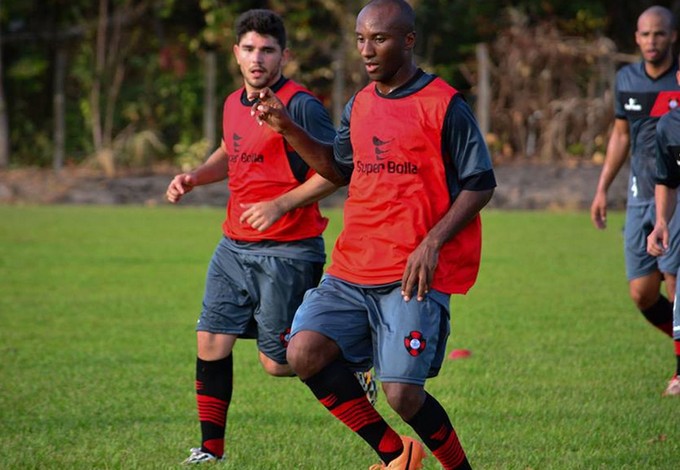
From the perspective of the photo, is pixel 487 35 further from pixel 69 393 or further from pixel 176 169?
pixel 69 393

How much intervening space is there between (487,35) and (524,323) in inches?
739

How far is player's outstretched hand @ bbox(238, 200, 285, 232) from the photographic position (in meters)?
5.59

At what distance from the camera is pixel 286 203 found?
569cm

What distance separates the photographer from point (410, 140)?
16.2ft

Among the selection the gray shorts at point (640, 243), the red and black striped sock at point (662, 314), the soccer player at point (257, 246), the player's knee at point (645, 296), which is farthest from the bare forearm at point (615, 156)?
the soccer player at point (257, 246)

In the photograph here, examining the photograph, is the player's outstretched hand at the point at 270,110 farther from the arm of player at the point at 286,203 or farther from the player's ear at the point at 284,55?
the player's ear at the point at 284,55

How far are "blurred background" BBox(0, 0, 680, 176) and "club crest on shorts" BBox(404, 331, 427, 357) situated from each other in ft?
66.3

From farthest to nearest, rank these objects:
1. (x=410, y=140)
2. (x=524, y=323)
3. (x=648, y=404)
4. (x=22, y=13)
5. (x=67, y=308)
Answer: (x=22, y=13) < (x=67, y=308) < (x=524, y=323) < (x=648, y=404) < (x=410, y=140)

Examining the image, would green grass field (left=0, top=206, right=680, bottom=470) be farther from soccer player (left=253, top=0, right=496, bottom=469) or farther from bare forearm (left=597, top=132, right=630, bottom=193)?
bare forearm (left=597, top=132, right=630, bottom=193)

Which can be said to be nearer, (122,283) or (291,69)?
(122,283)

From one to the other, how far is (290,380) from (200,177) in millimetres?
2147

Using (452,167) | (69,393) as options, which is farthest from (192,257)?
(452,167)

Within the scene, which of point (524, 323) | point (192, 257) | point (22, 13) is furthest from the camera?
point (22, 13)

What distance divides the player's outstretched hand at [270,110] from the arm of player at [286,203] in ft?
1.76
